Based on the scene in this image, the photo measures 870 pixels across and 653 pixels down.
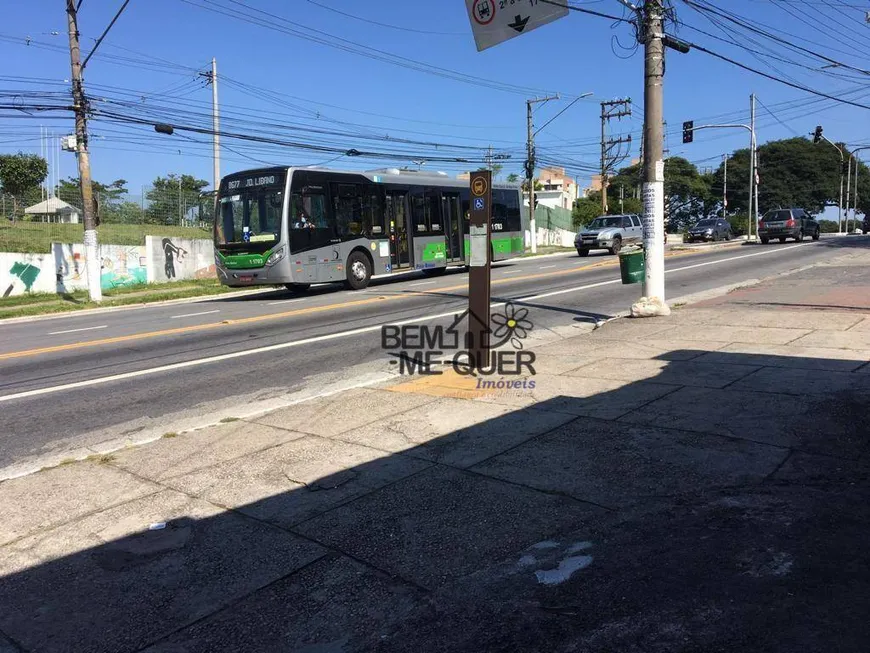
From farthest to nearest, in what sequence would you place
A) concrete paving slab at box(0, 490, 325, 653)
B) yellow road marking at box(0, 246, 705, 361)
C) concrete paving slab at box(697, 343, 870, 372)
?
yellow road marking at box(0, 246, 705, 361) < concrete paving slab at box(697, 343, 870, 372) < concrete paving slab at box(0, 490, 325, 653)

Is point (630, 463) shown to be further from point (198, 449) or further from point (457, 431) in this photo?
point (198, 449)

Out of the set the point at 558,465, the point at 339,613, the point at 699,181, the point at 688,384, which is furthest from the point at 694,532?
the point at 699,181

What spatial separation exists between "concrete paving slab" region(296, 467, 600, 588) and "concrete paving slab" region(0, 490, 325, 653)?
1.04ft

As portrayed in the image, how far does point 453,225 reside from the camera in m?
24.1

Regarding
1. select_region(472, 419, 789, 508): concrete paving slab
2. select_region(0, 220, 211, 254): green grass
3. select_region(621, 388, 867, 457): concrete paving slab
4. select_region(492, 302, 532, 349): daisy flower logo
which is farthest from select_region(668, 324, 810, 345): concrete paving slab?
select_region(0, 220, 211, 254): green grass

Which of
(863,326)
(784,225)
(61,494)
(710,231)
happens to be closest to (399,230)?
(863,326)

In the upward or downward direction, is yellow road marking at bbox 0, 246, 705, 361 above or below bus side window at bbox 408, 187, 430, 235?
below

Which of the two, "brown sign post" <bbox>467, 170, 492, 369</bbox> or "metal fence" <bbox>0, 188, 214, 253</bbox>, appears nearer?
"brown sign post" <bbox>467, 170, 492, 369</bbox>

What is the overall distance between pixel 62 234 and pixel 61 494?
29172 millimetres

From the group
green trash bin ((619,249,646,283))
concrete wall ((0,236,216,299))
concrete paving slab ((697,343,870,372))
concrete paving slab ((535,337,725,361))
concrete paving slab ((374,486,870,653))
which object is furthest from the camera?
concrete wall ((0,236,216,299))

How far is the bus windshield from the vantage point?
728 inches

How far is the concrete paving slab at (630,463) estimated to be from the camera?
4453 millimetres

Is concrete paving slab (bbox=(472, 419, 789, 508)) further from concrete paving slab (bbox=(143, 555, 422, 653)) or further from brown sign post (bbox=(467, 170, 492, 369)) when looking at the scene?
brown sign post (bbox=(467, 170, 492, 369))

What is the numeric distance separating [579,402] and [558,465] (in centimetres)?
184
